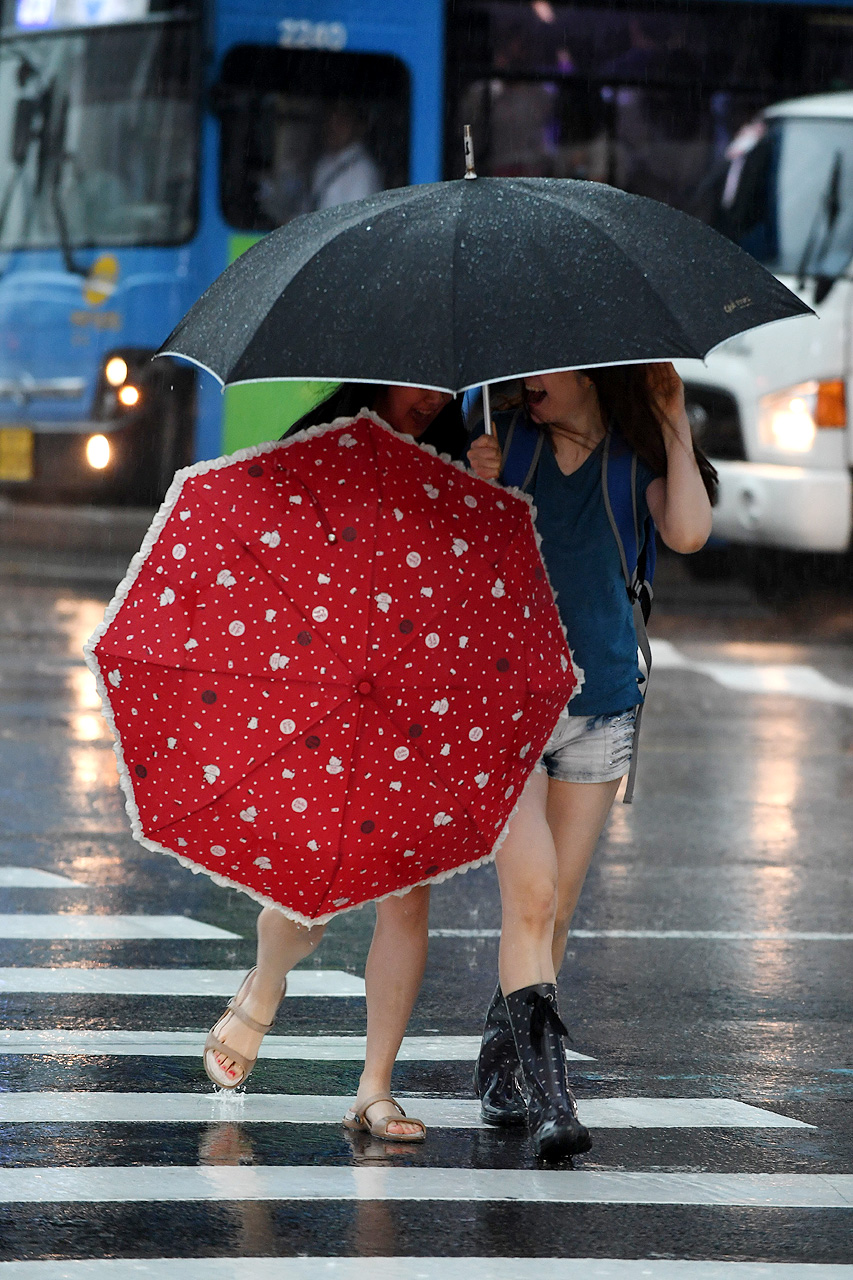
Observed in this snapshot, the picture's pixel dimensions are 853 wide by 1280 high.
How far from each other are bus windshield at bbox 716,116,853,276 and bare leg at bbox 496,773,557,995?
10.6 metres

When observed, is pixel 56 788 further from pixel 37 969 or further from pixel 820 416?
pixel 820 416

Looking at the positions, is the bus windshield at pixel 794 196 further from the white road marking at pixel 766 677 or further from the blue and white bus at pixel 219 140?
the white road marking at pixel 766 677

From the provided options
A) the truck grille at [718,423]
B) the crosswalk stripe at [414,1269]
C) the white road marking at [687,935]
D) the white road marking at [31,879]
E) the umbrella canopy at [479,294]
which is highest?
the umbrella canopy at [479,294]

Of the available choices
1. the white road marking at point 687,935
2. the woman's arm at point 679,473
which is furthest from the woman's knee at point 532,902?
the white road marking at point 687,935

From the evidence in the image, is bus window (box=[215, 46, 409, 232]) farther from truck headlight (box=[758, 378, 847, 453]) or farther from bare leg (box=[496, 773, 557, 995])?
bare leg (box=[496, 773, 557, 995])

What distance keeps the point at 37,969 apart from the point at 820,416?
29.5 ft

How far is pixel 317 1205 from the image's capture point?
163 inches

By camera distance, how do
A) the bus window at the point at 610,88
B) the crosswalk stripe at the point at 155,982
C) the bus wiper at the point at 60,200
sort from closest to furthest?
the crosswalk stripe at the point at 155,982 → the bus wiper at the point at 60,200 → the bus window at the point at 610,88

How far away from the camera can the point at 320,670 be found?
4180 millimetres

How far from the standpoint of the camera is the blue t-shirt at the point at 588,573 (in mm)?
4582

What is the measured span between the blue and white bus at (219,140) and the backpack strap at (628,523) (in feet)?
34.9

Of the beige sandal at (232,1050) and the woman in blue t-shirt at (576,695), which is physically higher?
the woman in blue t-shirt at (576,695)

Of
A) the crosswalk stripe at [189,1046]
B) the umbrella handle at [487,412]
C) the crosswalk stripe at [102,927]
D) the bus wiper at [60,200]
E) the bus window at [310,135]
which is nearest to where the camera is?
the umbrella handle at [487,412]

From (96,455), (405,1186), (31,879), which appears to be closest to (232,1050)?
(405,1186)
